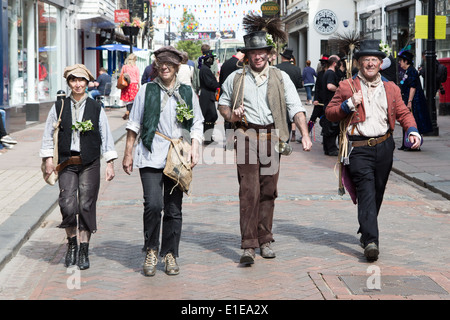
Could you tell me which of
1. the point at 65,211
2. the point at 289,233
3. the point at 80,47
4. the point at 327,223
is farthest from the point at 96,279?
the point at 80,47

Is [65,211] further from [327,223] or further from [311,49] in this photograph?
[311,49]

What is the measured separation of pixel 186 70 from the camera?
13805mm

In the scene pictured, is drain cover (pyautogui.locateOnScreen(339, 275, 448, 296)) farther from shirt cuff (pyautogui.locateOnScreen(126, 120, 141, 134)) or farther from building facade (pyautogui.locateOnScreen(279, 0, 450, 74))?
building facade (pyautogui.locateOnScreen(279, 0, 450, 74))

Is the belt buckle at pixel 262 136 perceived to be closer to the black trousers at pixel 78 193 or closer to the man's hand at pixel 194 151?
the man's hand at pixel 194 151

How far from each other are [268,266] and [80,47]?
90.0 ft

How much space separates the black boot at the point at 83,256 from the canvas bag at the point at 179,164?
968mm

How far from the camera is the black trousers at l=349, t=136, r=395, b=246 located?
6.56 metres

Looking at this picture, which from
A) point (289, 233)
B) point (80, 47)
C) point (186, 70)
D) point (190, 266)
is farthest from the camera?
point (80, 47)

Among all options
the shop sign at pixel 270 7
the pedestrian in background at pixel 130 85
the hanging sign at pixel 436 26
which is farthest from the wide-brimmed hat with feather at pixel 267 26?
the shop sign at pixel 270 7

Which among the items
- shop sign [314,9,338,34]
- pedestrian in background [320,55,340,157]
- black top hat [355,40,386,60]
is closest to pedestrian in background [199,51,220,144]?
pedestrian in background [320,55,340,157]

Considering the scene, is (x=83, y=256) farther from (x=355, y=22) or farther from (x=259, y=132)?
(x=355, y=22)

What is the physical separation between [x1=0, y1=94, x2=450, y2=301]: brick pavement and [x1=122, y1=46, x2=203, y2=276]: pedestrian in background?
0.24 metres

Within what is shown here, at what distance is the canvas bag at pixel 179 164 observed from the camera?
5.84 meters
